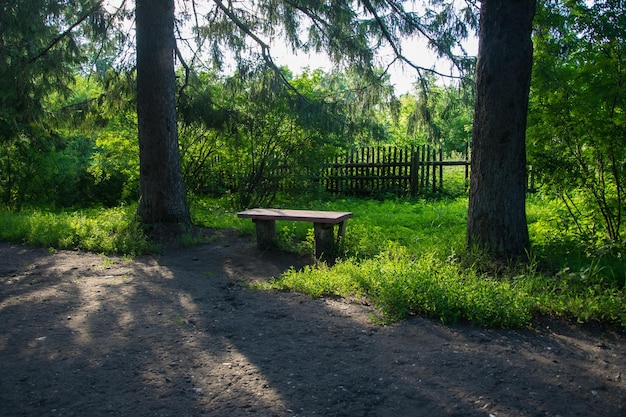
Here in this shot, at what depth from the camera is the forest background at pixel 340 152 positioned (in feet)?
16.4

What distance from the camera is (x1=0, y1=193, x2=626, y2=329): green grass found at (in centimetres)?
434

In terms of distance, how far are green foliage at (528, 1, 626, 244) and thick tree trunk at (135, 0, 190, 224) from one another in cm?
567

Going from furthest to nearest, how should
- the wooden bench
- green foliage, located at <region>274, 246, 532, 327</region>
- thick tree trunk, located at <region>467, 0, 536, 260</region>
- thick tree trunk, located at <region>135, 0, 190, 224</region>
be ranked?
thick tree trunk, located at <region>135, 0, 190, 224</region>
the wooden bench
thick tree trunk, located at <region>467, 0, 536, 260</region>
green foliage, located at <region>274, 246, 532, 327</region>

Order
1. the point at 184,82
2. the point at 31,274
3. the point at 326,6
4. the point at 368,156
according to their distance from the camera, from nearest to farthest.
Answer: the point at 31,274 → the point at 326,6 → the point at 184,82 → the point at 368,156

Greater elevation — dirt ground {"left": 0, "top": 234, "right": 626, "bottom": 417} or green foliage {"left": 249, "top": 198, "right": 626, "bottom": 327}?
green foliage {"left": 249, "top": 198, "right": 626, "bottom": 327}

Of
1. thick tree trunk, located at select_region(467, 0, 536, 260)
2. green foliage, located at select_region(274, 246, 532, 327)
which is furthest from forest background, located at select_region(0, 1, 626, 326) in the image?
thick tree trunk, located at select_region(467, 0, 536, 260)

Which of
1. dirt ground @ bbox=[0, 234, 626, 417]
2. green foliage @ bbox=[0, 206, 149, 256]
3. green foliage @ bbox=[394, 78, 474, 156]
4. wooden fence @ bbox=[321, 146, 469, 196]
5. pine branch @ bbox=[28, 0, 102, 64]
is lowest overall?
dirt ground @ bbox=[0, 234, 626, 417]

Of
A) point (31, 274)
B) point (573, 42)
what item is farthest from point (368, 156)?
point (31, 274)

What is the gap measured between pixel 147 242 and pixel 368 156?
355 inches

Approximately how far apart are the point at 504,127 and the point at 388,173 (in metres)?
9.76

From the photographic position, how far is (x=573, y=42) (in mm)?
6207

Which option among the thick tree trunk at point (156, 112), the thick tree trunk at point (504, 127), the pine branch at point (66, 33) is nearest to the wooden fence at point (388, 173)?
the thick tree trunk at point (156, 112)

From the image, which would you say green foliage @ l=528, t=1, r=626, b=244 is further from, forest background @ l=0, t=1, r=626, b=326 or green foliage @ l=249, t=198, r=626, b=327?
green foliage @ l=249, t=198, r=626, b=327

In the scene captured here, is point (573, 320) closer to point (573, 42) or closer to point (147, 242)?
point (573, 42)
